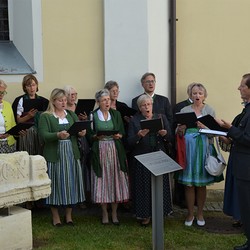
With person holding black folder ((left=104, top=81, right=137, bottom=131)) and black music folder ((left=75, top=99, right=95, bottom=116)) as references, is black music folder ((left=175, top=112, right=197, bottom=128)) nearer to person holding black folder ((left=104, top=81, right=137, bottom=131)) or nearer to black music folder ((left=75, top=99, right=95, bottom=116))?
person holding black folder ((left=104, top=81, right=137, bottom=131))

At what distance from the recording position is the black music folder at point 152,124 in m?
5.72

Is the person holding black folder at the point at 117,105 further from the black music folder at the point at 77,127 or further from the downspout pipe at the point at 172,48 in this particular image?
the downspout pipe at the point at 172,48

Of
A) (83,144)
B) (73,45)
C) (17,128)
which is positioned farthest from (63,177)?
(73,45)

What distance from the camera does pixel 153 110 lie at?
22.0 feet

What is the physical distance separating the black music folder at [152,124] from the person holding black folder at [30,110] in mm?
1613

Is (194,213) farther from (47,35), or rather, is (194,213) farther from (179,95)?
(47,35)

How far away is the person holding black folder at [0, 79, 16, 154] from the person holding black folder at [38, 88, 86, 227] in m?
0.55

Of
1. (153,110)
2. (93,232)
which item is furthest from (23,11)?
(93,232)

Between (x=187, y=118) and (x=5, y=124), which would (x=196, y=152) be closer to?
(x=187, y=118)

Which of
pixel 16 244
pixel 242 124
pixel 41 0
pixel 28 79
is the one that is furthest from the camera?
pixel 41 0

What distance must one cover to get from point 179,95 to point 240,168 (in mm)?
2875

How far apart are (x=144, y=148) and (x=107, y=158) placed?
51 cm

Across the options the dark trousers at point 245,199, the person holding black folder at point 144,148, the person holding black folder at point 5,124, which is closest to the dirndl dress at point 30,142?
the person holding black folder at point 5,124

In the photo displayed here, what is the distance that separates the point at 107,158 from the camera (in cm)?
634
